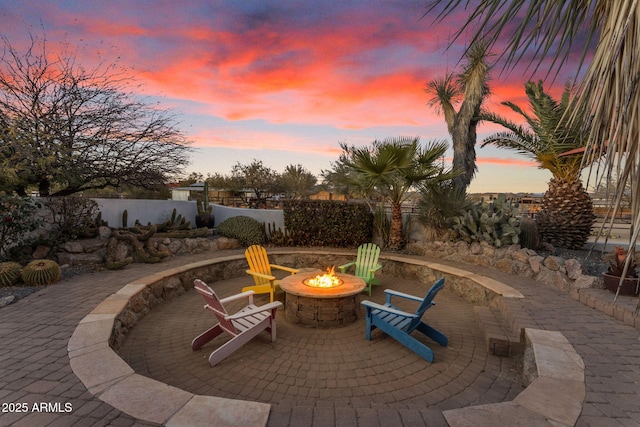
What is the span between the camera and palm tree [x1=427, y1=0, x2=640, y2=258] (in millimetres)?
1433

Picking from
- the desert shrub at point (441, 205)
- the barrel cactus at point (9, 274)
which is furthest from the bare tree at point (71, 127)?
the desert shrub at point (441, 205)

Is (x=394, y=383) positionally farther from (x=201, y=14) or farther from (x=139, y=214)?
(x=139, y=214)

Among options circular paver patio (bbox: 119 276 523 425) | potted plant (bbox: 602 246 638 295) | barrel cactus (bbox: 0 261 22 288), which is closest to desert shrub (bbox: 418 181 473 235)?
potted plant (bbox: 602 246 638 295)

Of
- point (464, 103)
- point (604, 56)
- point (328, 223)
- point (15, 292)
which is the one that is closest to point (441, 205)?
point (328, 223)

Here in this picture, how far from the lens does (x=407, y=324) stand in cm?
389

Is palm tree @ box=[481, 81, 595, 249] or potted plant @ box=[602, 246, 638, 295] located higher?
palm tree @ box=[481, 81, 595, 249]

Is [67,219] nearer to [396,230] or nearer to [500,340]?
[396,230]

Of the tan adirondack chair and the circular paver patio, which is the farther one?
the tan adirondack chair

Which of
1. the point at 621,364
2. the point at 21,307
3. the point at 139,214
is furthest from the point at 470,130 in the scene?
the point at 21,307

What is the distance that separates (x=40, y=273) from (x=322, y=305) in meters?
5.26

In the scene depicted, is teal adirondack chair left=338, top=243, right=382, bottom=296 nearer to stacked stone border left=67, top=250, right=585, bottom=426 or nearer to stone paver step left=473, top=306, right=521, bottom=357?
stacked stone border left=67, top=250, right=585, bottom=426

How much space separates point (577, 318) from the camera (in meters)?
3.98

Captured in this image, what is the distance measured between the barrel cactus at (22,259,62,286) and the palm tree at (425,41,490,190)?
12.7 meters

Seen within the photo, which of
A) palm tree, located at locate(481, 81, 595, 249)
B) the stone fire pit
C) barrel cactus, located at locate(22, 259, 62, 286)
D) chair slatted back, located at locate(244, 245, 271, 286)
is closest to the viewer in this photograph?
the stone fire pit
